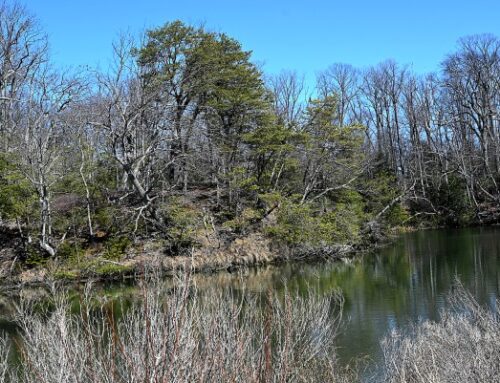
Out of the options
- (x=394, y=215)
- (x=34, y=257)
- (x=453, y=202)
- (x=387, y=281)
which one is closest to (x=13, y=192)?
(x=34, y=257)

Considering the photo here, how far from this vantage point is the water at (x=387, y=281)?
560 inches

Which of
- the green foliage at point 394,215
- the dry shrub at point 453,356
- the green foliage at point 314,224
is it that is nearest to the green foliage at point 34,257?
the green foliage at point 314,224

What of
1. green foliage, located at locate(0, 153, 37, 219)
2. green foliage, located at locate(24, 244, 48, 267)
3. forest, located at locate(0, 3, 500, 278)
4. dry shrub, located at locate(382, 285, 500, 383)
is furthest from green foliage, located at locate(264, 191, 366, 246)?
dry shrub, located at locate(382, 285, 500, 383)

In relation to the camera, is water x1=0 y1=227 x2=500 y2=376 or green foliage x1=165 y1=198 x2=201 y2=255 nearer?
water x1=0 y1=227 x2=500 y2=376

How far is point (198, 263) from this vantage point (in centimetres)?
2680

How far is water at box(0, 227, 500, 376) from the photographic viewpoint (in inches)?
560

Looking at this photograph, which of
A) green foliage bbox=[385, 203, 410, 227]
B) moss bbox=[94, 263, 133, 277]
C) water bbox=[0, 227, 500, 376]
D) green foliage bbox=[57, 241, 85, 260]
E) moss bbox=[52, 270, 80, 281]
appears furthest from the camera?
green foliage bbox=[385, 203, 410, 227]

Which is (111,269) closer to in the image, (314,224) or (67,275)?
(67,275)

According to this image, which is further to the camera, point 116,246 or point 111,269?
point 116,246

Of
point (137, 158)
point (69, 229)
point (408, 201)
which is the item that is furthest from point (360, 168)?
point (69, 229)

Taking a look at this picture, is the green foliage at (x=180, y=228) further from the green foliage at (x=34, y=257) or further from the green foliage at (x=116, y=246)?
the green foliage at (x=34, y=257)

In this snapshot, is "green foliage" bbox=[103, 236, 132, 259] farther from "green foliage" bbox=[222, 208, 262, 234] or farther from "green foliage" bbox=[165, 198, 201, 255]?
"green foliage" bbox=[222, 208, 262, 234]

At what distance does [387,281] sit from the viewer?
21.4 metres

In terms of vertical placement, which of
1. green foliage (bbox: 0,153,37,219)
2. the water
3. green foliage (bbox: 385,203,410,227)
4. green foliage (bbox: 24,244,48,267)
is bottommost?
the water
